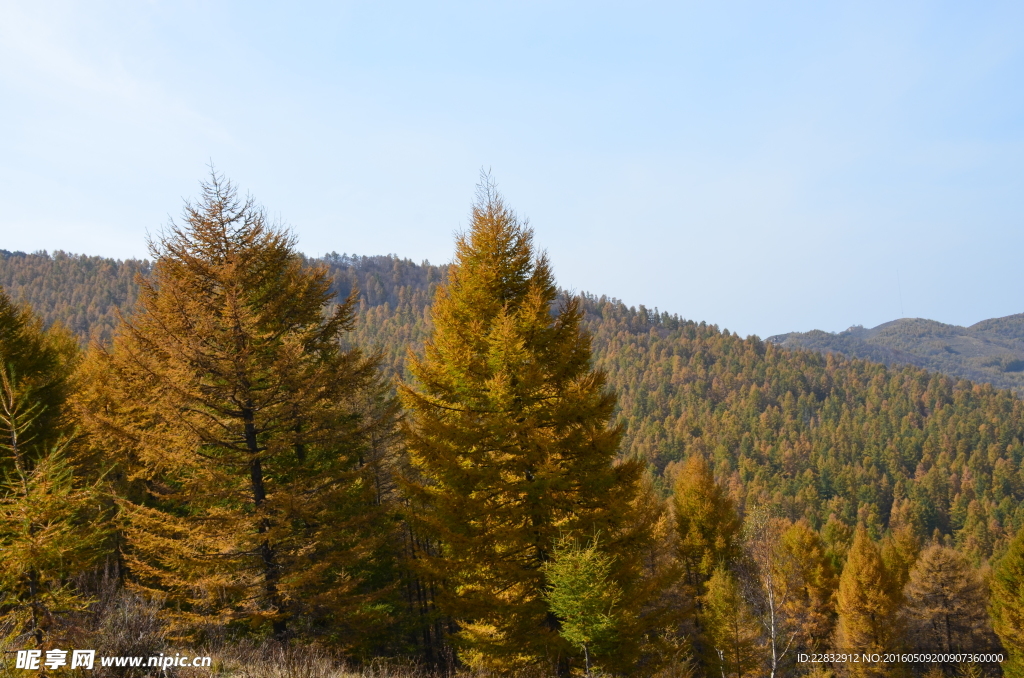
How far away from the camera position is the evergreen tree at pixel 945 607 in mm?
33156

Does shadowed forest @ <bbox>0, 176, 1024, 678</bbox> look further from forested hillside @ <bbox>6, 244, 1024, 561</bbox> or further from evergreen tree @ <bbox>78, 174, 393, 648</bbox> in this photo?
forested hillside @ <bbox>6, 244, 1024, 561</bbox>

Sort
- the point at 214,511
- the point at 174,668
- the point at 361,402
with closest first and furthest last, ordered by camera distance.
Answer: the point at 174,668 → the point at 214,511 → the point at 361,402

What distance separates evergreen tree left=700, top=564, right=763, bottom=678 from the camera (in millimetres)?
21281

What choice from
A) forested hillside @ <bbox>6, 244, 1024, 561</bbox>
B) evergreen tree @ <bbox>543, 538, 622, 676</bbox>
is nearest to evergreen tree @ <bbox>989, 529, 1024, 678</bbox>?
evergreen tree @ <bbox>543, 538, 622, 676</bbox>

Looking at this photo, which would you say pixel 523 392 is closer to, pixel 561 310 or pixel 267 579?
pixel 561 310

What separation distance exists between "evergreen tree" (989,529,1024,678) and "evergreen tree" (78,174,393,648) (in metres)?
28.9

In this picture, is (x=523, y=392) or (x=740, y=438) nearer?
(x=523, y=392)

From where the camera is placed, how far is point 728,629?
2138 cm

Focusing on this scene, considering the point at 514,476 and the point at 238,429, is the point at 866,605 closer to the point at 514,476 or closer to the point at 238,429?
the point at 514,476

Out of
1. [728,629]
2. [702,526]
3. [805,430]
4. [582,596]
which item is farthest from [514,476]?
[805,430]

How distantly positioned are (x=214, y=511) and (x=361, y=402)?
897 centimetres

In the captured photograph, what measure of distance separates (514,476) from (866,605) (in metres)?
27.9

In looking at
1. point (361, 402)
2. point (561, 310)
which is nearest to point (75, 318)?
point (361, 402)

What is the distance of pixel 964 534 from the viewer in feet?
305
